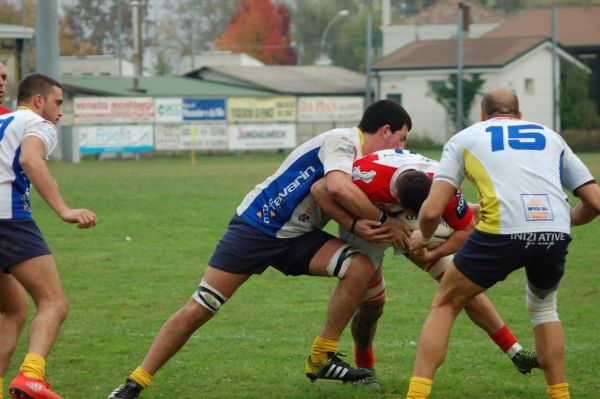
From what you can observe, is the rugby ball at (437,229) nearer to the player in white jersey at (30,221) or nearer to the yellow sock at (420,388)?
the yellow sock at (420,388)

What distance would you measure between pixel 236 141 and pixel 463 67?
39.3 feet

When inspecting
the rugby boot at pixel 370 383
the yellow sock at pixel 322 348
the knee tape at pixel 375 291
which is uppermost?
the knee tape at pixel 375 291

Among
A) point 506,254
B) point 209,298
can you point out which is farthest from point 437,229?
point 209,298

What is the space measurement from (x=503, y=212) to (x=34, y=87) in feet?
9.87

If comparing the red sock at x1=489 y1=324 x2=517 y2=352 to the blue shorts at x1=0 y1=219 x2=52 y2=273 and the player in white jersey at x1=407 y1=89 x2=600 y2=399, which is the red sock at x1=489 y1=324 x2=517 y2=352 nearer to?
the player in white jersey at x1=407 y1=89 x2=600 y2=399

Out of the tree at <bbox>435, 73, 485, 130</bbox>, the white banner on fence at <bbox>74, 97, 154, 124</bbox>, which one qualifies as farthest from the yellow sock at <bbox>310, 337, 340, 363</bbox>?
the tree at <bbox>435, 73, 485, 130</bbox>

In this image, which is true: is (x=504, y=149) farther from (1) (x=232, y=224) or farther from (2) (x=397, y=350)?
(2) (x=397, y=350)

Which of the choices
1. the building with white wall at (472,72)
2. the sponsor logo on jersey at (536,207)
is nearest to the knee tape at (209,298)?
the sponsor logo on jersey at (536,207)

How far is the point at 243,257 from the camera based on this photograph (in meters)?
7.25

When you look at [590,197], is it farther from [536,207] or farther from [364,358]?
[364,358]

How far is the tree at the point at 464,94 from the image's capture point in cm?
5100

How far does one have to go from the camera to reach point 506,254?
619cm

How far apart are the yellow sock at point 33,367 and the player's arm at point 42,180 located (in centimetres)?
81

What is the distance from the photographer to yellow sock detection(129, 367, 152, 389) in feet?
23.3
